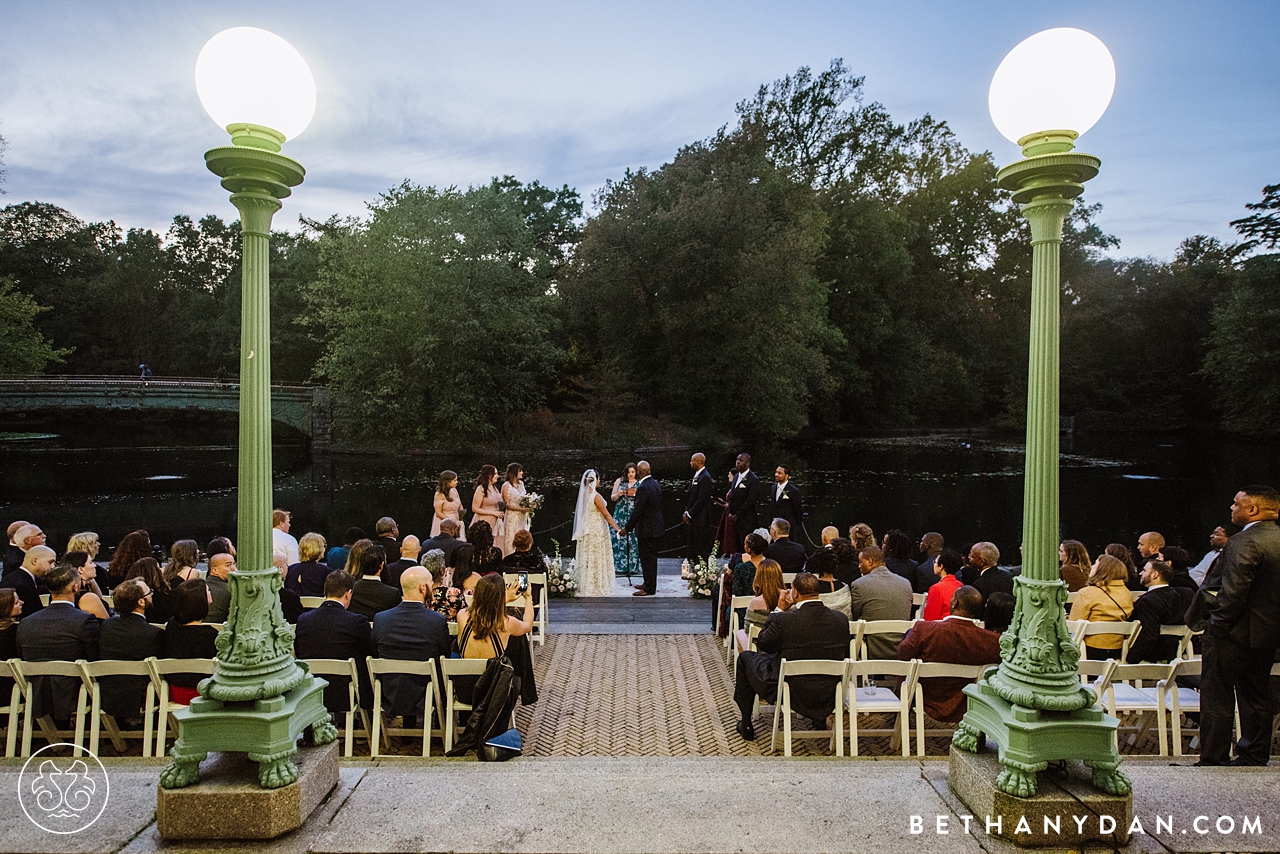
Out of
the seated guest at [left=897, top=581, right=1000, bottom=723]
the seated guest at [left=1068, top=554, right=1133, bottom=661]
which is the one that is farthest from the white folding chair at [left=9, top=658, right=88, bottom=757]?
the seated guest at [left=1068, top=554, right=1133, bottom=661]

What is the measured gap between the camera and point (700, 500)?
10.7 metres

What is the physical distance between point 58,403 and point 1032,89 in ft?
146

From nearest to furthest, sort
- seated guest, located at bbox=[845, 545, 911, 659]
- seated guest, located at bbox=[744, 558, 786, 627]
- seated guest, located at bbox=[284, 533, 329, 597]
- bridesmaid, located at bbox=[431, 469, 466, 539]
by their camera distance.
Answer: seated guest, located at bbox=[744, 558, 786, 627]
seated guest, located at bbox=[845, 545, 911, 659]
seated guest, located at bbox=[284, 533, 329, 597]
bridesmaid, located at bbox=[431, 469, 466, 539]

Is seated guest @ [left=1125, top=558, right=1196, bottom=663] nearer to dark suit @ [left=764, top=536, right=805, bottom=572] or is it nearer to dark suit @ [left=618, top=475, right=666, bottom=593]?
dark suit @ [left=764, top=536, right=805, bottom=572]

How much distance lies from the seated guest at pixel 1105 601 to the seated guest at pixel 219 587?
5852mm

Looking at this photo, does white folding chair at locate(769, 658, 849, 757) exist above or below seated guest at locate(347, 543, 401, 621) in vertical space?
below

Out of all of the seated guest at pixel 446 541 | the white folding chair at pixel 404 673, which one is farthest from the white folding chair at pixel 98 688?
the seated guest at pixel 446 541

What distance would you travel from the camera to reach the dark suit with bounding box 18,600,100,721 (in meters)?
4.93

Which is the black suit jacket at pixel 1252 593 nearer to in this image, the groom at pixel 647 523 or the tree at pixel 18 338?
the groom at pixel 647 523

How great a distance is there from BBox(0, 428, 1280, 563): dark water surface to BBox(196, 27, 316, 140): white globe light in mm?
14110

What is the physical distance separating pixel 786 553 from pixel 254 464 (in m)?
5.13

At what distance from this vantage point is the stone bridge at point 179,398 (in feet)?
127

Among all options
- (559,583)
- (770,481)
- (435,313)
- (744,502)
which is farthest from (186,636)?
(435,313)

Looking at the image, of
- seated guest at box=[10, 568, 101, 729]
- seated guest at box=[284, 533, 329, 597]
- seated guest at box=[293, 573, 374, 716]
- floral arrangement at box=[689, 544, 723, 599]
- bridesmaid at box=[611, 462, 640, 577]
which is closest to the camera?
seated guest at box=[10, 568, 101, 729]
